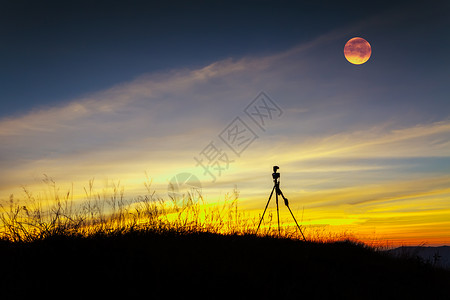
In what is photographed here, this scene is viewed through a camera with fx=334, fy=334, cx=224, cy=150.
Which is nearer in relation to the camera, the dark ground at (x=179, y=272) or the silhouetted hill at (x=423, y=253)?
the dark ground at (x=179, y=272)

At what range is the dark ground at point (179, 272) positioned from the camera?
4500mm

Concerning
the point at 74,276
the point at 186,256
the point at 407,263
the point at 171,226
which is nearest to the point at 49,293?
the point at 74,276

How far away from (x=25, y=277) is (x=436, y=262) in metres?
10.3

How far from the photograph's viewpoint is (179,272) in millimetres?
4824

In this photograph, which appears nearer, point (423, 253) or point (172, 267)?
point (172, 267)

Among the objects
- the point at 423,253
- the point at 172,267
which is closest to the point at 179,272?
the point at 172,267

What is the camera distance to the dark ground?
450 cm

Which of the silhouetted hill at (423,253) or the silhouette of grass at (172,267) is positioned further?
the silhouetted hill at (423,253)

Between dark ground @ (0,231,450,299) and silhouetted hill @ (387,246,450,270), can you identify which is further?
silhouetted hill @ (387,246,450,270)

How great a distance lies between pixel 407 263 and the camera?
8812 millimetres

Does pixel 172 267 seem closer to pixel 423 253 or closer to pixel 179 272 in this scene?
pixel 179 272

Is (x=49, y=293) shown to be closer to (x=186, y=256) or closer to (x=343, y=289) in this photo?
(x=186, y=256)

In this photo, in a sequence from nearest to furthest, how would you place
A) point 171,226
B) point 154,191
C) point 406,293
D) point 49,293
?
point 49,293, point 406,293, point 171,226, point 154,191

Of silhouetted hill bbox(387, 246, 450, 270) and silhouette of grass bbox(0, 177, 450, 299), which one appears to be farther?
silhouetted hill bbox(387, 246, 450, 270)
